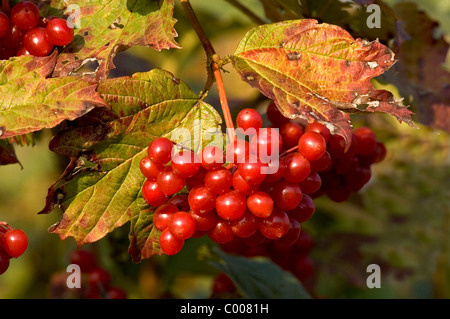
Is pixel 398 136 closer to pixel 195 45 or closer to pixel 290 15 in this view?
pixel 195 45

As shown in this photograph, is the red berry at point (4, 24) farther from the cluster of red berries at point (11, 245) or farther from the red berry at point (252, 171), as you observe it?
the red berry at point (252, 171)

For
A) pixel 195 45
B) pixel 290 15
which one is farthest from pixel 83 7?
pixel 195 45

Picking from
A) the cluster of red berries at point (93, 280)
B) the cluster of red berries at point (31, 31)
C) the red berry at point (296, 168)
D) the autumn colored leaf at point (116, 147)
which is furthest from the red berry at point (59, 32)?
the cluster of red berries at point (93, 280)

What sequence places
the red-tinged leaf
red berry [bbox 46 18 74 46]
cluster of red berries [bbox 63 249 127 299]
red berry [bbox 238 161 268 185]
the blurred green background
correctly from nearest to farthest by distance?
red berry [bbox 238 161 268 185], red berry [bbox 46 18 74 46], the red-tinged leaf, cluster of red berries [bbox 63 249 127 299], the blurred green background

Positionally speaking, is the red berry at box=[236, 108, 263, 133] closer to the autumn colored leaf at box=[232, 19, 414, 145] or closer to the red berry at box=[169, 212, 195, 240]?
the autumn colored leaf at box=[232, 19, 414, 145]

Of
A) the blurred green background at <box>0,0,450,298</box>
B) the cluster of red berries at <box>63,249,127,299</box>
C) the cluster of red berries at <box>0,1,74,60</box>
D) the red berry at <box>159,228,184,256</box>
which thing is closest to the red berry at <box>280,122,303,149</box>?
the red berry at <box>159,228,184,256</box>
